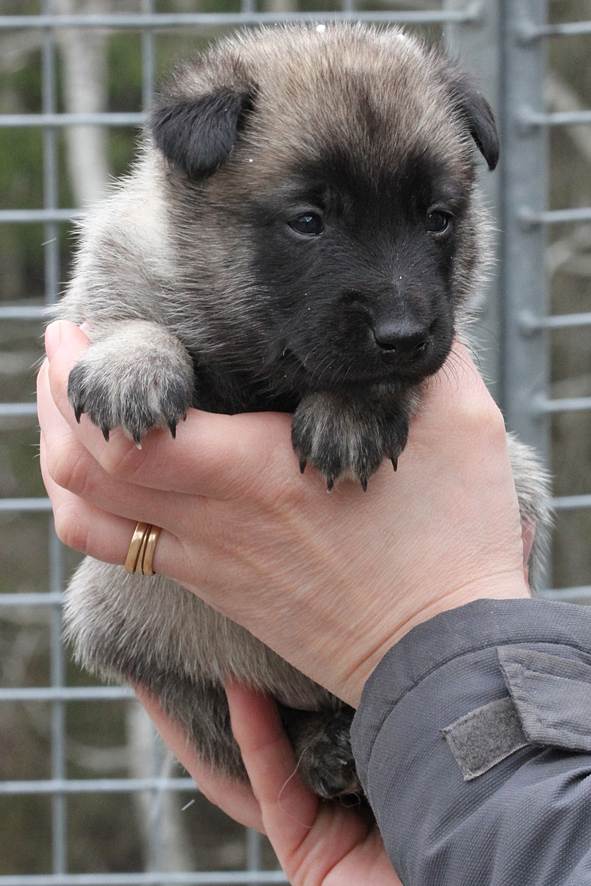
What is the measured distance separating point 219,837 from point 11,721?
3.09 m

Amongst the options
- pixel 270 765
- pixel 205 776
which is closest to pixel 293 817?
pixel 270 765

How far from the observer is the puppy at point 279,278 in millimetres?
1856

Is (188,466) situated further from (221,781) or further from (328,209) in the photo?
(221,781)

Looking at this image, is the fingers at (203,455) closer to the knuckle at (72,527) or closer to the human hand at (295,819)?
the knuckle at (72,527)

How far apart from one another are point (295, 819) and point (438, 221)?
4.87ft

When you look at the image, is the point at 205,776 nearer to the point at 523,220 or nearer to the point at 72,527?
the point at 72,527

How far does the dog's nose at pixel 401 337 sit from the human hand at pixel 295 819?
103cm

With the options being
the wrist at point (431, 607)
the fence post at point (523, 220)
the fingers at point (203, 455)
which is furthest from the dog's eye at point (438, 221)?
the fence post at point (523, 220)

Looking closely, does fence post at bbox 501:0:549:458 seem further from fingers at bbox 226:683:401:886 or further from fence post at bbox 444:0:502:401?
fingers at bbox 226:683:401:886

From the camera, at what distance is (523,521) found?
2643 mm

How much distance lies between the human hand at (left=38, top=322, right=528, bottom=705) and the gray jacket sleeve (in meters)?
0.15

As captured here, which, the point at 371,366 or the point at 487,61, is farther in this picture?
the point at 487,61

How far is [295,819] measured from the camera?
2252 millimetres

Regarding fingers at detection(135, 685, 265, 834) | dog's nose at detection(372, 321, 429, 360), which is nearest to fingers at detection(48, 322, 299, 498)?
dog's nose at detection(372, 321, 429, 360)
